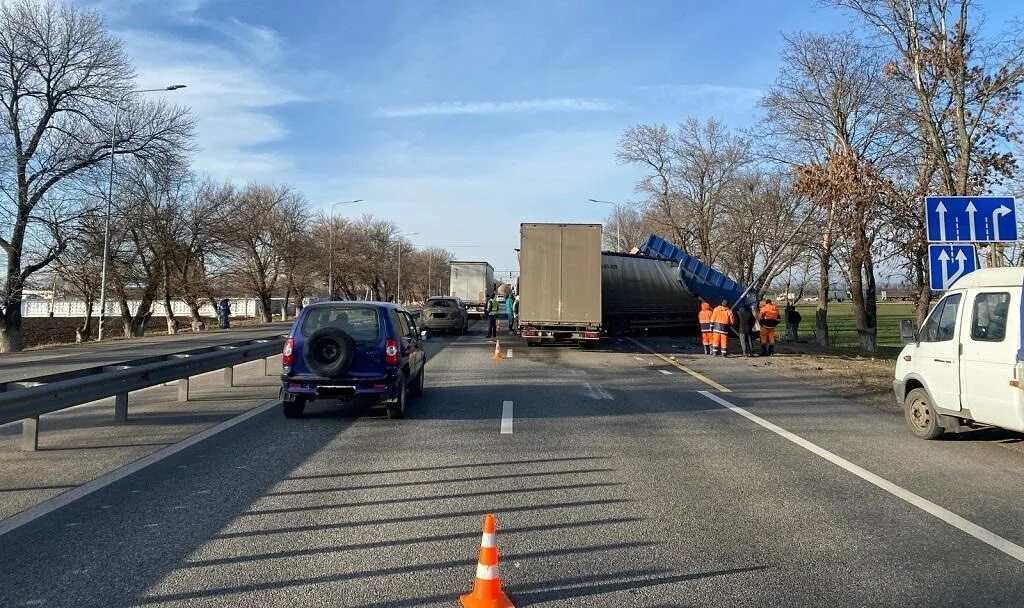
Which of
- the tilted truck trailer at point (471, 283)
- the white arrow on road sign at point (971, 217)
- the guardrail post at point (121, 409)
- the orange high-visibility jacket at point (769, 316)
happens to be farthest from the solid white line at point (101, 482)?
the tilted truck trailer at point (471, 283)

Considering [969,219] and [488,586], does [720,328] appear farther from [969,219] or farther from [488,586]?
[488,586]

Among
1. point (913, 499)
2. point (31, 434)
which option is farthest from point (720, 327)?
point (31, 434)

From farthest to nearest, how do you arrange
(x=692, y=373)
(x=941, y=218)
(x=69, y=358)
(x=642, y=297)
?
(x=642, y=297), (x=69, y=358), (x=692, y=373), (x=941, y=218)

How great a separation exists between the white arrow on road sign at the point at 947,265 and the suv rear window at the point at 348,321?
30.2ft

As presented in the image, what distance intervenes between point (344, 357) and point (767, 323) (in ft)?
53.2

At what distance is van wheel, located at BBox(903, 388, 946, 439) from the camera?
347 inches

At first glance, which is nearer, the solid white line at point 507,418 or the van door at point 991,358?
the van door at point 991,358

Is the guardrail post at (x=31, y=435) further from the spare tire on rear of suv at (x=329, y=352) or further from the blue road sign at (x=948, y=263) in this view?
the blue road sign at (x=948, y=263)

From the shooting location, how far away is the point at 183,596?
4039 millimetres

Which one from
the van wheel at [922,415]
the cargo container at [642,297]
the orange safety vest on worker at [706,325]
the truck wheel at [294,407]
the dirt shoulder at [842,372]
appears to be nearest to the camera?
the van wheel at [922,415]

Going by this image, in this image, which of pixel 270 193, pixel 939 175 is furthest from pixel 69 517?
pixel 270 193

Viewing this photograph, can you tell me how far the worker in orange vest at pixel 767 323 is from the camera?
22.1 metres

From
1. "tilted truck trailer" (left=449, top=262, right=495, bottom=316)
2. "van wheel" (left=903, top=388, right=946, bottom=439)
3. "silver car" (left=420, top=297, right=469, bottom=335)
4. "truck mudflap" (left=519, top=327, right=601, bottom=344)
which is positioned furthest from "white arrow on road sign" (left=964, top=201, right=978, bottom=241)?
"tilted truck trailer" (left=449, top=262, right=495, bottom=316)

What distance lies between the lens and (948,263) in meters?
11.9
